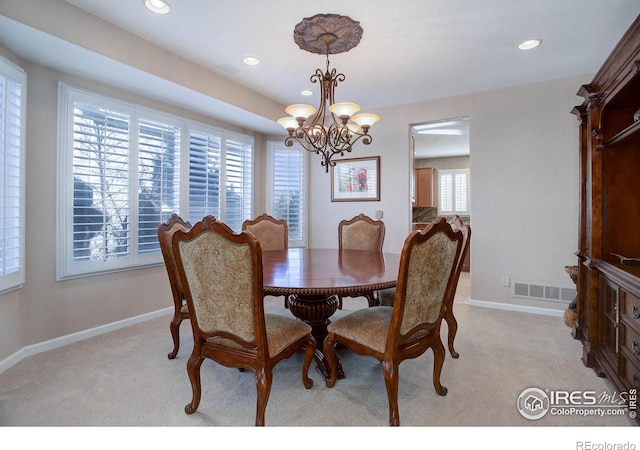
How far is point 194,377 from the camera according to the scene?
5.62 feet

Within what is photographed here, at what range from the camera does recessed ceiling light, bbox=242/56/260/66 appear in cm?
294

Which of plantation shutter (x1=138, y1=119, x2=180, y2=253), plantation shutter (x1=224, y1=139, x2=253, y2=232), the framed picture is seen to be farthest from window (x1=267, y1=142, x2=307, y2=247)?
plantation shutter (x1=138, y1=119, x2=180, y2=253)

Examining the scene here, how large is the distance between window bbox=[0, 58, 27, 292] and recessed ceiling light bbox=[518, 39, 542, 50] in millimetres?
3852

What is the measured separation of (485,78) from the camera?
3367 millimetres

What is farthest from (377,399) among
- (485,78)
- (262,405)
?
(485,78)

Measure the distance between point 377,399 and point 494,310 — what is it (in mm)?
2422

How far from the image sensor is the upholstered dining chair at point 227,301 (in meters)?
1.44

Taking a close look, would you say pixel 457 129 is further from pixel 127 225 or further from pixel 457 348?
pixel 127 225

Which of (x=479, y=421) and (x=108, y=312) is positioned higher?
(x=108, y=312)

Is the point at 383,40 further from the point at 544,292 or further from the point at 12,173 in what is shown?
the point at 544,292

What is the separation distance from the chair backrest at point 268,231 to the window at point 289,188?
44.7 inches

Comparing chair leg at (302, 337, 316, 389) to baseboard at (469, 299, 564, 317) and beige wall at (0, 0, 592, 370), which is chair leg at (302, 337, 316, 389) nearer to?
beige wall at (0, 0, 592, 370)

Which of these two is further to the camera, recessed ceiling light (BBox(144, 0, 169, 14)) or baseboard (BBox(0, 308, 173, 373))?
baseboard (BBox(0, 308, 173, 373))

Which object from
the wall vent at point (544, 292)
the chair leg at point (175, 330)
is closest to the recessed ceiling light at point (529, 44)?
the wall vent at point (544, 292)
